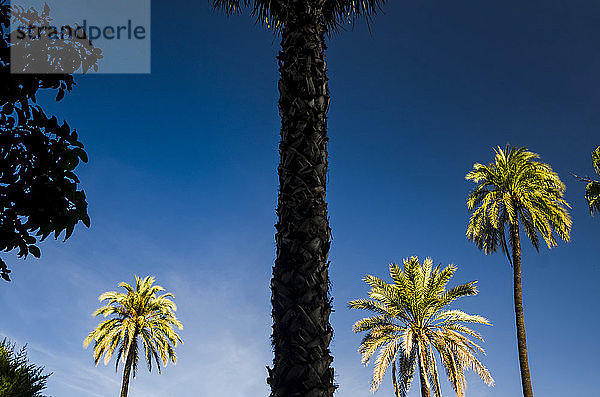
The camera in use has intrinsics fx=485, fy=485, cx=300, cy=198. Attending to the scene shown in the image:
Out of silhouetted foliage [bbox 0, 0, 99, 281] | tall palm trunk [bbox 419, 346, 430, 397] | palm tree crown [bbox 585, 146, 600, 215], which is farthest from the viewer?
tall palm trunk [bbox 419, 346, 430, 397]

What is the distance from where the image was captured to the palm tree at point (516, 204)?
24.7 m

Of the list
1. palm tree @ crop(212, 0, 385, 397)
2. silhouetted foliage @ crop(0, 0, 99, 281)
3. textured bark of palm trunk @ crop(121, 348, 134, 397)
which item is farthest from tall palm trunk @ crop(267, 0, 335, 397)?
textured bark of palm trunk @ crop(121, 348, 134, 397)

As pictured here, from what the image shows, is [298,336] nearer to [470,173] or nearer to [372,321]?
[372,321]

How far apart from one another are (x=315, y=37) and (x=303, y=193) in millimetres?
1867

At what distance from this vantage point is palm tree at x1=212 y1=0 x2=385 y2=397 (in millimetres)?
3684

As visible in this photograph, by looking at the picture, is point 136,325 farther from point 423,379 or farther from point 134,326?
point 423,379

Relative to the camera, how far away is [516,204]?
25438 mm

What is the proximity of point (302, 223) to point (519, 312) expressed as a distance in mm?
22853

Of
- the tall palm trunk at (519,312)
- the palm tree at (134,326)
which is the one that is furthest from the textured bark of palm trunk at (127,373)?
the tall palm trunk at (519,312)

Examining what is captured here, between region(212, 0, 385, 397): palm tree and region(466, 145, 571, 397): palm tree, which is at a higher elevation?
region(466, 145, 571, 397): palm tree

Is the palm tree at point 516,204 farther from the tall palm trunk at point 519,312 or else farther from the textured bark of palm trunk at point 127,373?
the textured bark of palm trunk at point 127,373

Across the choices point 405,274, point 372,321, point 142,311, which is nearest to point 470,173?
point 405,274

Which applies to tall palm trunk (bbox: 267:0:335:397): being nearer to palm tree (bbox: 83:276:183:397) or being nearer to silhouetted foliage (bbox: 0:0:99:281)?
silhouetted foliage (bbox: 0:0:99:281)

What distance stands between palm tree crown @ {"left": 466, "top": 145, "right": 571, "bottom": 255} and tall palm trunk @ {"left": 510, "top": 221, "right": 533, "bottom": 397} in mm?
671
